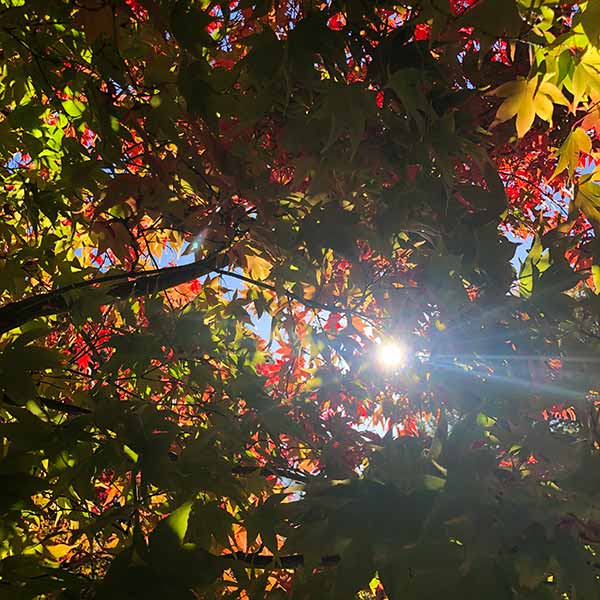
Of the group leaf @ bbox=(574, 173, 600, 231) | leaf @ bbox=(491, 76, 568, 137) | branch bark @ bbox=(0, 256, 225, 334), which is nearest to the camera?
leaf @ bbox=(491, 76, 568, 137)

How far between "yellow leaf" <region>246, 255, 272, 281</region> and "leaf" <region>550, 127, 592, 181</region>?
4.03 feet

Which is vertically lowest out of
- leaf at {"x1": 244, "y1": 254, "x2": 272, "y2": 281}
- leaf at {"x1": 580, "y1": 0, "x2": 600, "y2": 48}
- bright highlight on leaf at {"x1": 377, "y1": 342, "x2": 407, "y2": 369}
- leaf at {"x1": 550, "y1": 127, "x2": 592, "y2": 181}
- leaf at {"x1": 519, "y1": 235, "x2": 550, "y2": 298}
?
leaf at {"x1": 519, "y1": 235, "x2": 550, "y2": 298}

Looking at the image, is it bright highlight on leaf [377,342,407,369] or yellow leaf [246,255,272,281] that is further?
yellow leaf [246,255,272,281]

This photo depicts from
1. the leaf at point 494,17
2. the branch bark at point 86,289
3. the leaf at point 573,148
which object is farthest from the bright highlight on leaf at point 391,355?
the leaf at point 494,17

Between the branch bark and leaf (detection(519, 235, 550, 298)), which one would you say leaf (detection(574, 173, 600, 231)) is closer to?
leaf (detection(519, 235, 550, 298))

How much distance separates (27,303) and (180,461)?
0.90 m

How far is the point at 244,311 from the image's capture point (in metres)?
2.21

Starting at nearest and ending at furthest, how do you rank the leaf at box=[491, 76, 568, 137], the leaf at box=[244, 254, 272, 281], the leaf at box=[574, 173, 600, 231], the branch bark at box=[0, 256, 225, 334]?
the leaf at box=[491, 76, 568, 137] → the leaf at box=[574, 173, 600, 231] → the branch bark at box=[0, 256, 225, 334] → the leaf at box=[244, 254, 272, 281]

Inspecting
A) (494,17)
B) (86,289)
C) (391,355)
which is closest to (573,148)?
(494,17)

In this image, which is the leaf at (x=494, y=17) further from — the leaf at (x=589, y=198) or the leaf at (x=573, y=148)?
the leaf at (x=589, y=198)

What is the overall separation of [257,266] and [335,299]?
1.26ft

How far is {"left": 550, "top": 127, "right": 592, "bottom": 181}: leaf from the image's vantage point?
1.15 meters

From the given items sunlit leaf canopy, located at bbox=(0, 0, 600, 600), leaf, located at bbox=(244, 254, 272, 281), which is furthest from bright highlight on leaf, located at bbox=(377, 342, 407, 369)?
leaf, located at bbox=(244, 254, 272, 281)

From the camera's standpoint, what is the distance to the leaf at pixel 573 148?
45.3 inches
